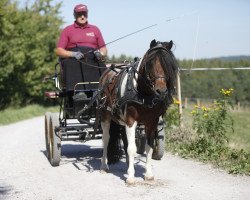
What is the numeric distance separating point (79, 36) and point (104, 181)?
9.98ft

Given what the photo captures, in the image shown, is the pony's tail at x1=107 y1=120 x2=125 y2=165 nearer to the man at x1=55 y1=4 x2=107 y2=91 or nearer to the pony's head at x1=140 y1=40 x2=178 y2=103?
the man at x1=55 y1=4 x2=107 y2=91

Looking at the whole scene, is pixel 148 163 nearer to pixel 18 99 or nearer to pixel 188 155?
pixel 188 155

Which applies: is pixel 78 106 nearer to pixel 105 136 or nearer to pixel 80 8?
pixel 105 136

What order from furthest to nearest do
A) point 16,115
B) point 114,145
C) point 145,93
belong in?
point 16,115 < point 114,145 < point 145,93

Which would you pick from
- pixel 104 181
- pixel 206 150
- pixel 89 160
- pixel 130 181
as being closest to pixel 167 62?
pixel 130 181

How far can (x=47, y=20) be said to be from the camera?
4253cm

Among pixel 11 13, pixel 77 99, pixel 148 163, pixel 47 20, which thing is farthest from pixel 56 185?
pixel 47 20

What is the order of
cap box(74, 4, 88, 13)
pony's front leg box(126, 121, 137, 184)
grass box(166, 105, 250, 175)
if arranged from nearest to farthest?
pony's front leg box(126, 121, 137, 184) < grass box(166, 105, 250, 175) < cap box(74, 4, 88, 13)

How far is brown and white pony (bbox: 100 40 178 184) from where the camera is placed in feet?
23.2

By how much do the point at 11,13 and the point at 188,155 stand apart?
2238 cm

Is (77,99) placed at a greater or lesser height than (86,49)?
lesser

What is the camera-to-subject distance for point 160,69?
7062 mm

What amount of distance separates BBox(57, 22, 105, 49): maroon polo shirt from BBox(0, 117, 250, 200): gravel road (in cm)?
231

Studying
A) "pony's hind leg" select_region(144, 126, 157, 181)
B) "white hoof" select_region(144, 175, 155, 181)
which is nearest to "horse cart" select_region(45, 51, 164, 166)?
"pony's hind leg" select_region(144, 126, 157, 181)
